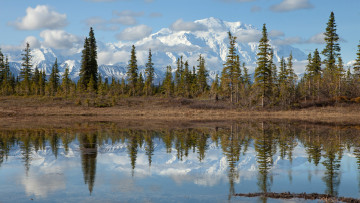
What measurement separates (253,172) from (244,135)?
1404 centimetres

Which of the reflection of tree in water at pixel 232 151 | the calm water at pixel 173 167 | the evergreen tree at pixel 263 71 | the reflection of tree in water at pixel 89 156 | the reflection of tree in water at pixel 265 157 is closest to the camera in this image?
the calm water at pixel 173 167

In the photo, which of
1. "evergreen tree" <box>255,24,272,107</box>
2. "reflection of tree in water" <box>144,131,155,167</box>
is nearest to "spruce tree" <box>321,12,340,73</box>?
"evergreen tree" <box>255,24,272,107</box>

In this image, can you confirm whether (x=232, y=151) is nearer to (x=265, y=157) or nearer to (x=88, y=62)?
(x=265, y=157)

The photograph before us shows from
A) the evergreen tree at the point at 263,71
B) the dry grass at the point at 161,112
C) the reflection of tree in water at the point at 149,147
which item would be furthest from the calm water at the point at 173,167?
the evergreen tree at the point at 263,71

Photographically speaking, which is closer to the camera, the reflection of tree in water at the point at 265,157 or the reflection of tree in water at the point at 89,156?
the reflection of tree in water at the point at 265,157

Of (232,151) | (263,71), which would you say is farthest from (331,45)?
(232,151)

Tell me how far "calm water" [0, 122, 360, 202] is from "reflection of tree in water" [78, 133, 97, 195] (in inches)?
1.7

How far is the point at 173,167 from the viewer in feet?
55.9

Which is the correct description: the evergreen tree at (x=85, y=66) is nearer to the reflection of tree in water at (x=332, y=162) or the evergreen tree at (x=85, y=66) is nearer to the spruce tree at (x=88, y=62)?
the spruce tree at (x=88, y=62)

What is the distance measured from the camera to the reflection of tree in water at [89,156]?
1464cm

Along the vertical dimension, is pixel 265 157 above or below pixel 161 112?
below

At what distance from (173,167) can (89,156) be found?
552 centimetres

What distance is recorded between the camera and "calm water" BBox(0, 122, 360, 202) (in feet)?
40.7

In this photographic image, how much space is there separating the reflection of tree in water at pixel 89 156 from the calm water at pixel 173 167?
1.7 inches
